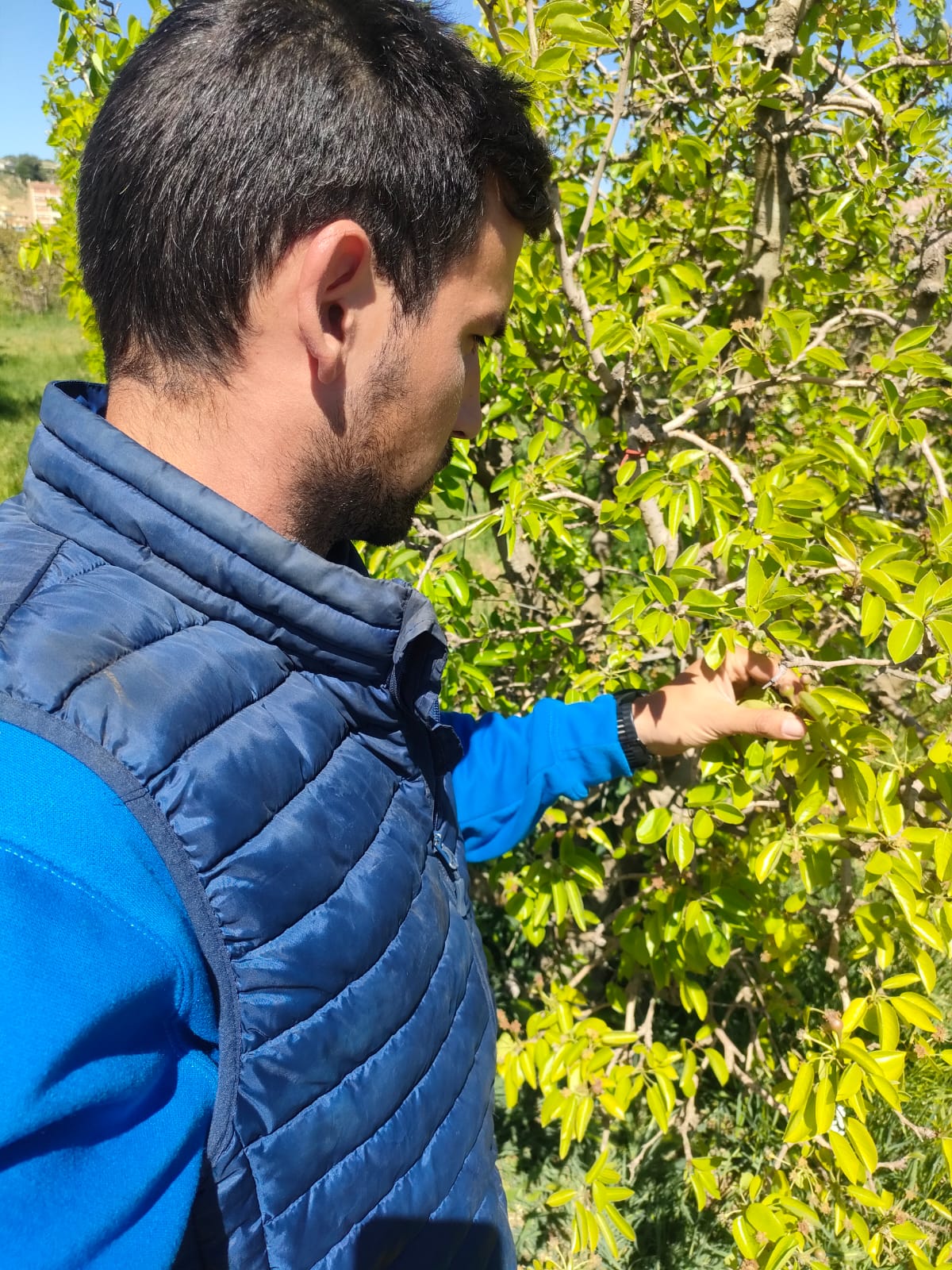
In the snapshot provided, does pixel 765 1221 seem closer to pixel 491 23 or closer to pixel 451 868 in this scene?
pixel 451 868

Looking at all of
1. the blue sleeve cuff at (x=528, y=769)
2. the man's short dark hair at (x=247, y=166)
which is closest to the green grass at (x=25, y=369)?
the blue sleeve cuff at (x=528, y=769)

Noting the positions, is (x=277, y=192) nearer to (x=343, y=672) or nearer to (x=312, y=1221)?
(x=343, y=672)

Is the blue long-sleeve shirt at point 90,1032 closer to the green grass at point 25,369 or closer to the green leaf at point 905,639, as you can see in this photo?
the green leaf at point 905,639

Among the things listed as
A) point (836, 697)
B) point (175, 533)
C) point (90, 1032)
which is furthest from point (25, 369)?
point (90, 1032)

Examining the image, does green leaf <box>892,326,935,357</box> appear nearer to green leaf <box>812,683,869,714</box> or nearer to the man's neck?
green leaf <box>812,683,869,714</box>

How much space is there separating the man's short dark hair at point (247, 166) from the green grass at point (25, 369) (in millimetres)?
5172

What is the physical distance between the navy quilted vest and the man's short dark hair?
5.7 inches

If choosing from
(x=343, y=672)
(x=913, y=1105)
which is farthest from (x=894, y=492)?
(x=343, y=672)

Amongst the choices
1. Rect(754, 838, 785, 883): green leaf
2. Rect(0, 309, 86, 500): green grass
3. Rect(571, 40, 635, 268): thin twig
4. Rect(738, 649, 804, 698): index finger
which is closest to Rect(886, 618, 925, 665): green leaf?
Rect(738, 649, 804, 698): index finger

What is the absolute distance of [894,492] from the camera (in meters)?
3.03

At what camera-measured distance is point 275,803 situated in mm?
777

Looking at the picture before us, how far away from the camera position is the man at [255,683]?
1.89 ft

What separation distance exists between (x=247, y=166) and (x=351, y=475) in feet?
1.08

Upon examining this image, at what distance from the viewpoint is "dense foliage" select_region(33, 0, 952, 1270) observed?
4.22 ft
